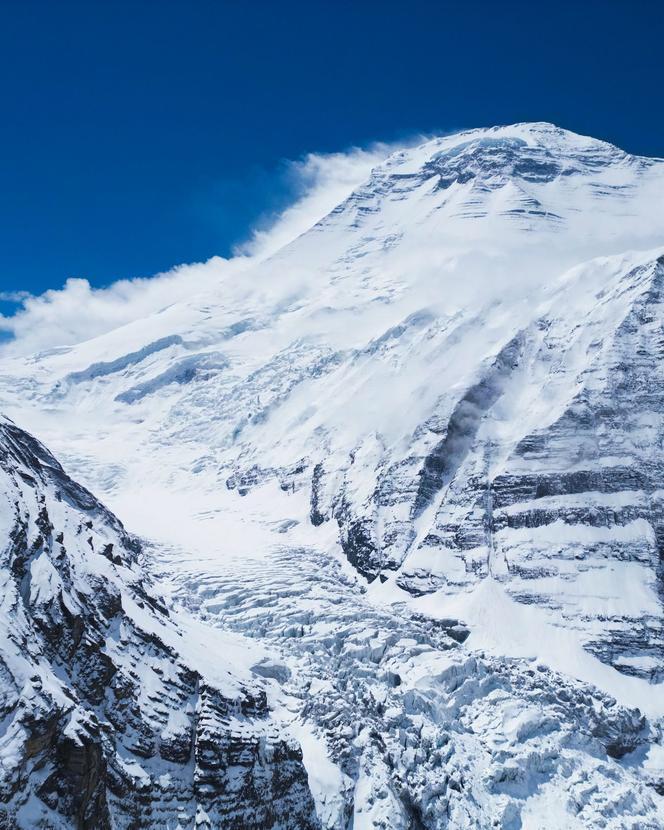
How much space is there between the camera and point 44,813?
72812mm

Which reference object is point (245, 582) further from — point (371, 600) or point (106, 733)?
point (106, 733)

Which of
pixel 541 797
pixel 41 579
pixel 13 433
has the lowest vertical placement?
pixel 541 797

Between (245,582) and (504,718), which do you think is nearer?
(504,718)

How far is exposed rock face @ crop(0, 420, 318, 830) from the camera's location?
73.8 metres

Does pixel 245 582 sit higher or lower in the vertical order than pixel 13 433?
lower

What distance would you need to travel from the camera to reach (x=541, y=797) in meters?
127

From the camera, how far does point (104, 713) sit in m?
90.9

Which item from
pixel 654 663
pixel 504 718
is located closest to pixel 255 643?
pixel 504 718

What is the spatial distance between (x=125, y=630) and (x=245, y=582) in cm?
8175

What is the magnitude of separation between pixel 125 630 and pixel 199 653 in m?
18.2

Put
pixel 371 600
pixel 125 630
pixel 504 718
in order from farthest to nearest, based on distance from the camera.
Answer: pixel 371 600 → pixel 504 718 → pixel 125 630

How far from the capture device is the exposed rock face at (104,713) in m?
73.8

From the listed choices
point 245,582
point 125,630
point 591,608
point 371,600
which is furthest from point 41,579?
point 591,608

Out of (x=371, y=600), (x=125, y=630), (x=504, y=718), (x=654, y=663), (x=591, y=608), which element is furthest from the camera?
(x=371, y=600)
